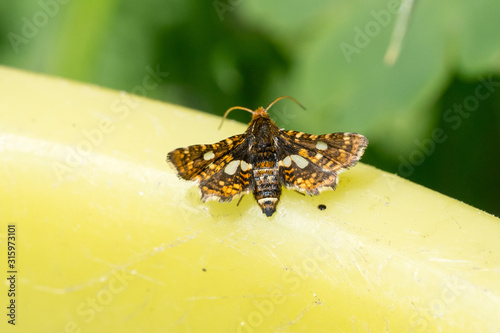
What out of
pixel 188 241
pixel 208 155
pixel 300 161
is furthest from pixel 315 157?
pixel 188 241

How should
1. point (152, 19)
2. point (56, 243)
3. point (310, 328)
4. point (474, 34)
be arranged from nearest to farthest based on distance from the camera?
point (310, 328) → point (56, 243) → point (474, 34) → point (152, 19)

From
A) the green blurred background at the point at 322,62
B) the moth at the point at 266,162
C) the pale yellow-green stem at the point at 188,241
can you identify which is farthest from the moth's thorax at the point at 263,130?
the green blurred background at the point at 322,62

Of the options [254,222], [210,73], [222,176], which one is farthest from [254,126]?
[210,73]

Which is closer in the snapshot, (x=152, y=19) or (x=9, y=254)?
(x=9, y=254)

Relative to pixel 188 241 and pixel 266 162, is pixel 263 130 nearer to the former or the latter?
pixel 266 162

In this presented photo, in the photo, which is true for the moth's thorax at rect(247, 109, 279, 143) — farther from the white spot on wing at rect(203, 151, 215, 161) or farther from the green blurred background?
the green blurred background

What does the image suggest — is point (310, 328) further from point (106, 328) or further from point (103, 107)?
point (103, 107)
